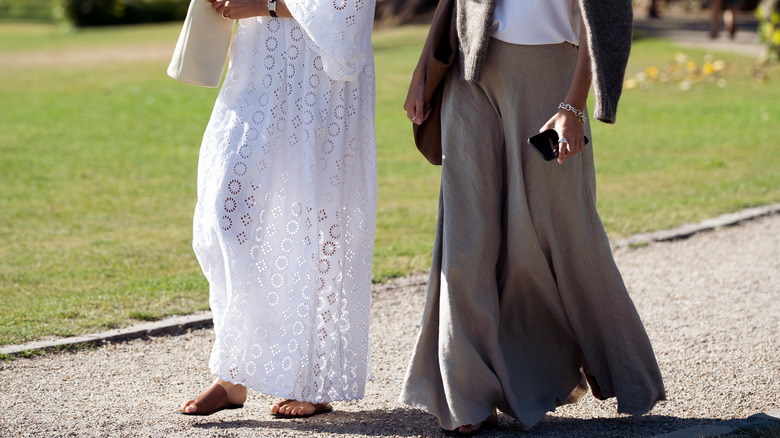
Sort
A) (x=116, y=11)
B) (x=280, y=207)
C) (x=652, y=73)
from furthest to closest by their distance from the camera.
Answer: (x=116, y=11) → (x=652, y=73) → (x=280, y=207)

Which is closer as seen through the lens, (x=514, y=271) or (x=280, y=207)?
(x=514, y=271)

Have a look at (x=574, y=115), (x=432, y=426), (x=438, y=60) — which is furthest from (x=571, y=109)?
(x=432, y=426)

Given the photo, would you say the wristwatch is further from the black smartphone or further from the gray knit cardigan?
the black smartphone

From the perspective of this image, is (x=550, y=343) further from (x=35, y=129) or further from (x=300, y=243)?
(x=35, y=129)

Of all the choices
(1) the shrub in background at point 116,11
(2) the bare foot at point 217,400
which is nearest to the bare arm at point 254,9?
(2) the bare foot at point 217,400

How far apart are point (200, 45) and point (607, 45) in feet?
5.13

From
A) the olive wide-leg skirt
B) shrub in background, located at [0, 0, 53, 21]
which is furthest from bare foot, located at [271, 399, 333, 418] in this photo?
shrub in background, located at [0, 0, 53, 21]

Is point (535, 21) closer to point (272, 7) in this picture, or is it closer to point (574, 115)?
point (574, 115)

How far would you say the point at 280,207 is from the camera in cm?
368

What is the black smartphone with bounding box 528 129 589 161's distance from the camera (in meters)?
3.18

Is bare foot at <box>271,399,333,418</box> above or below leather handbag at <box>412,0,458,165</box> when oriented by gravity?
below

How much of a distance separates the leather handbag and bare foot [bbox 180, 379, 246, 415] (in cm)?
128

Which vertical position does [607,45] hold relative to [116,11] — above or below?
above

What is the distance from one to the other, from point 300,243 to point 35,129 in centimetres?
1024
